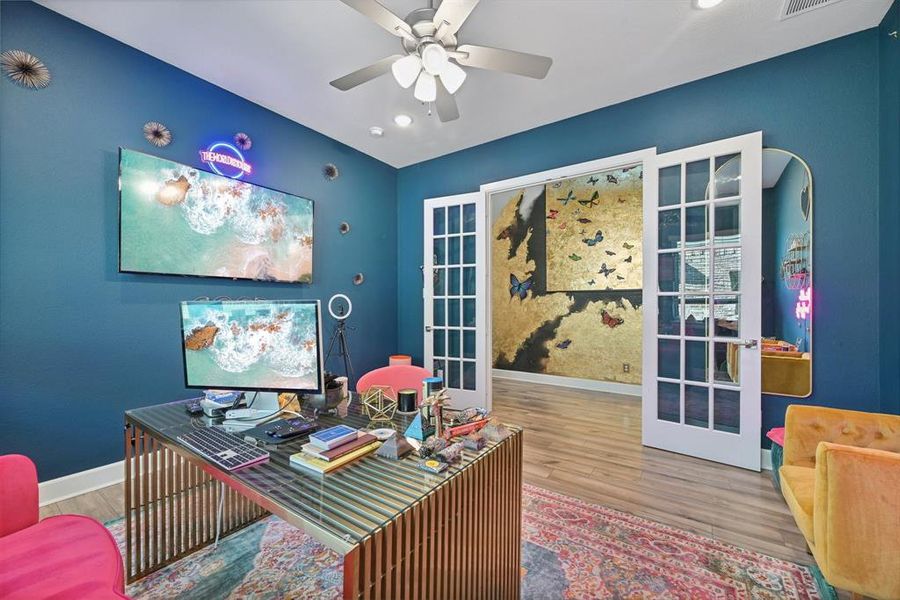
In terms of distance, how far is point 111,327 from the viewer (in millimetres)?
2381

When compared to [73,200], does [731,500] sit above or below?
below

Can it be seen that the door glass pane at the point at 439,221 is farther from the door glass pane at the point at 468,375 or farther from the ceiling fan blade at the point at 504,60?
the ceiling fan blade at the point at 504,60

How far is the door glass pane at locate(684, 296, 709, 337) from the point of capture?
8.96 feet

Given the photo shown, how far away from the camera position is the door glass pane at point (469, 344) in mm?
3973

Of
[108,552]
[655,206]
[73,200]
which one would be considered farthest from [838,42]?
[73,200]

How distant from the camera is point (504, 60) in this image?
199cm

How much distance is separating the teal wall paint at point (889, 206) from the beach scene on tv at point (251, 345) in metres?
3.18

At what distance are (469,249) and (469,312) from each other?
714 millimetres

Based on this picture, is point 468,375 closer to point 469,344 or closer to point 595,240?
point 469,344

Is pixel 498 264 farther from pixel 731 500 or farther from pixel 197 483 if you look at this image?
pixel 197 483

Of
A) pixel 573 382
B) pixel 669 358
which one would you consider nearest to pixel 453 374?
pixel 573 382

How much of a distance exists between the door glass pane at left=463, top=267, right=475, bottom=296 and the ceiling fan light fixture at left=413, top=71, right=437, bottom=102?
6.68ft

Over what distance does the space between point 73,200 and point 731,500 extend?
14.8 feet

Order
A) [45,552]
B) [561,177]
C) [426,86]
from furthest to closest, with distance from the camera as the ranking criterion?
[561,177] → [426,86] → [45,552]
